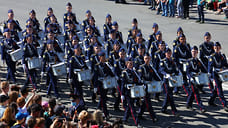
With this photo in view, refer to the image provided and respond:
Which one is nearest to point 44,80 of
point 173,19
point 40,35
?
point 40,35

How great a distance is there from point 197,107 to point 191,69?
1.24 metres

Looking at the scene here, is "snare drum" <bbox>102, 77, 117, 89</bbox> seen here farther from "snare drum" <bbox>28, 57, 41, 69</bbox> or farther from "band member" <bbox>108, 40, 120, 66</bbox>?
"snare drum" <bbox>28, 57, 41, 69</bbox>

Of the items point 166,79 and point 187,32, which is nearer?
point 166,79

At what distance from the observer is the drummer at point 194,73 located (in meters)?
13.1

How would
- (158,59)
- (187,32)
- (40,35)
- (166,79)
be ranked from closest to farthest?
(166,79), (158,59), (40,35), (187,32)

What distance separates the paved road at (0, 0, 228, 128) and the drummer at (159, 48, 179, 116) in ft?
1.02

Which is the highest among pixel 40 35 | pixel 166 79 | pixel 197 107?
pixel 40 35

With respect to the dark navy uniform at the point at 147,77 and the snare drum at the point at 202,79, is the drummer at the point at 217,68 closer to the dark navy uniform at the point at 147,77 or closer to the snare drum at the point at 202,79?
the snare drum at the point at 202,79

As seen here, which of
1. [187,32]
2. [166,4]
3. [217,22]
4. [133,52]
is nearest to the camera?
[133,52]

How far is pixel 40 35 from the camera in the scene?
1697 cm

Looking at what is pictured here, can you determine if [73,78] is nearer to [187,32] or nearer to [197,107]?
[197,107]

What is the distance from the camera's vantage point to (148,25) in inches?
952

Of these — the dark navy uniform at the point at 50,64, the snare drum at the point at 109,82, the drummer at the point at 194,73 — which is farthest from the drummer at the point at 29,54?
the drummer at the point at 194,73

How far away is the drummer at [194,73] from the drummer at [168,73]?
1.40ft
